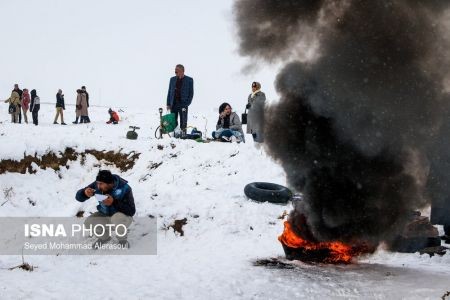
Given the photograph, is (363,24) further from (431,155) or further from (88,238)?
(88,238)

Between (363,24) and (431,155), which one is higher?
(363,24)

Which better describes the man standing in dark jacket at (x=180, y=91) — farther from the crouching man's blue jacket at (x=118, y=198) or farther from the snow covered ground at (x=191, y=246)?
the crouching man's blue jacket at (x=118, y=198)

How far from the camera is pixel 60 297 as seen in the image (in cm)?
450

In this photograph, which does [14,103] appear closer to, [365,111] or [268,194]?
[268,194]

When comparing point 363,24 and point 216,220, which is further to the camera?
point 216,220

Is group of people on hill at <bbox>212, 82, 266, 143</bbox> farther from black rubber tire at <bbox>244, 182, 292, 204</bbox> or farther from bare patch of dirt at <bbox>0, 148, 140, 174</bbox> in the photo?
black rubber tire at <bbox>244, 182, 292, 204</bbox>

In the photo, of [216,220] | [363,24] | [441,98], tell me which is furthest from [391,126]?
[216,220]

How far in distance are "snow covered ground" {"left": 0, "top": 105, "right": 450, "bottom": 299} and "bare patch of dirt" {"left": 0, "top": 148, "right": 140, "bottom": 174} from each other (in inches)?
7.8

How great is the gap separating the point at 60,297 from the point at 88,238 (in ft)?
9.93

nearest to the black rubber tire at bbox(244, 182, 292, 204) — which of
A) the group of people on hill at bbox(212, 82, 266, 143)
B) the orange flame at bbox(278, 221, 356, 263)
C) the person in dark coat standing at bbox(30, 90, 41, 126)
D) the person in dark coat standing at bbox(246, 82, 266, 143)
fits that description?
the orange flame at bbox(278, 221, 356, 263)

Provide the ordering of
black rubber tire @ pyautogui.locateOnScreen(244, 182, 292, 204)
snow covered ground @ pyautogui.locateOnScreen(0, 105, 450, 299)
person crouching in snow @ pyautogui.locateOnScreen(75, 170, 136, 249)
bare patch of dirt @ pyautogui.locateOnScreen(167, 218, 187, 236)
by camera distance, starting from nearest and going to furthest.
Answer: snow covered ground @ pyautogui.locateOnScreen(0, 105, 450, 299)
person crouching in snow @ pyautogui.locateOnScreen(75, 170, 136, 249)
bare patch of dirt @ pyautogui.locateOnScreen(167, 218, 187, 236)
black rubber tire @ pyautogui.locateOnScreen(244, 182, 292, 204)

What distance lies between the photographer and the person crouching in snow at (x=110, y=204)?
6.87 m

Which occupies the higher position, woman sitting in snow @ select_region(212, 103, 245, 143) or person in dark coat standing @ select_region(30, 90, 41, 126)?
person in dark coat standing @ select_region(30, 90, 41, 126)

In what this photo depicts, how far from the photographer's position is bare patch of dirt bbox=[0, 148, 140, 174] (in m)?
11.1
